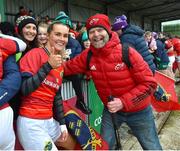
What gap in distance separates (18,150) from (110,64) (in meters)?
1.21

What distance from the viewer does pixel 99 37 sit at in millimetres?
2869

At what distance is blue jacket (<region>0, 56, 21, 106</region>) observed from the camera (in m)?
2.17

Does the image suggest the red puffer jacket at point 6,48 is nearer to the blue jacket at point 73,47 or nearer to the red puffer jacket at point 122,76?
the red puffer jacket at point 122,76

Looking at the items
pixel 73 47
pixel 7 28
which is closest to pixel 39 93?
pixel 7 28

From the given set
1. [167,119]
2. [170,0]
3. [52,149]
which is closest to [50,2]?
[167,119]

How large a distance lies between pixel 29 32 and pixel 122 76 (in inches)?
48.9

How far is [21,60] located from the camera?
2410 mm

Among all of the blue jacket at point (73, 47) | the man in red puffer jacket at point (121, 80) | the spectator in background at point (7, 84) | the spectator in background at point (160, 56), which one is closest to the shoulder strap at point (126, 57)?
the man in red puffer jacket at point (121, 80)

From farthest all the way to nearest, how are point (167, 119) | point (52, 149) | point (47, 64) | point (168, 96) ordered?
point (167, 119) → point (168, 96) → point (52, 149) → point (47, 64)

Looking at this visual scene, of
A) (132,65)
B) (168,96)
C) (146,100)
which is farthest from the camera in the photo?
(168,96)

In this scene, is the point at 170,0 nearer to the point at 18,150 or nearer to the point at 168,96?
the point at 168,96

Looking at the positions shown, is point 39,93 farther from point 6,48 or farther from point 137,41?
point 137,41

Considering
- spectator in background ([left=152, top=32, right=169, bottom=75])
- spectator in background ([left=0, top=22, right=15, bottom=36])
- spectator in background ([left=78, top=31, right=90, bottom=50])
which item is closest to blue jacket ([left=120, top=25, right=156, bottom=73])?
spectator in background ([left=78, top=31, right=90, bottom=50])

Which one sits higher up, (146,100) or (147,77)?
(147,77)
